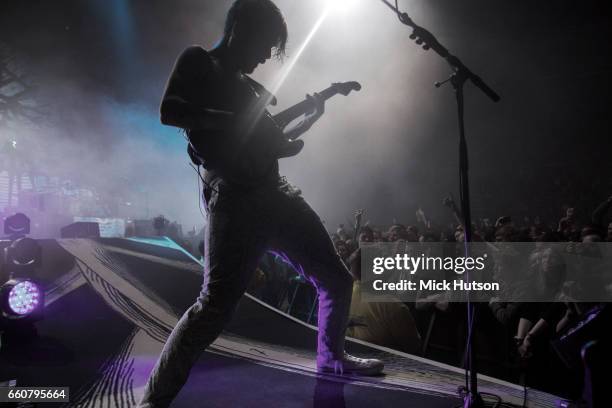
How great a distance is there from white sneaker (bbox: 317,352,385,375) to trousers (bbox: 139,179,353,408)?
0.11 ft

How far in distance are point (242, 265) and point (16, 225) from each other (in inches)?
66.7

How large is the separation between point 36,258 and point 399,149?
15027 mm

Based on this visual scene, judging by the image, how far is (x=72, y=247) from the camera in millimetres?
2979

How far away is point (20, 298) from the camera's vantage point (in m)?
1.93

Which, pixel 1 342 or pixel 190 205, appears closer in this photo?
pixel 1 342

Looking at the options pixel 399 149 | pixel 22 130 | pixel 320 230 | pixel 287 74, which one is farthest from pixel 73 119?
pixel 320 230

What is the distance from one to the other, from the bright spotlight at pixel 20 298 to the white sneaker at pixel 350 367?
153 centimetres

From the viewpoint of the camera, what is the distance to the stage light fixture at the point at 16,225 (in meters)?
2.26

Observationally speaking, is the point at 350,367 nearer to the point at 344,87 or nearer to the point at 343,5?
the point at 344,87

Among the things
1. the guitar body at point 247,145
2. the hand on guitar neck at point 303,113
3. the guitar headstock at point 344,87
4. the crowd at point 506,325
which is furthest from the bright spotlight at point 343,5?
the guitar body at point 247,145

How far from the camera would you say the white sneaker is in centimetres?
182

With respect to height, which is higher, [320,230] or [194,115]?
[194,115]

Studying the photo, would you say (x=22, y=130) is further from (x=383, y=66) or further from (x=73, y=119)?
(x=383, y=66)

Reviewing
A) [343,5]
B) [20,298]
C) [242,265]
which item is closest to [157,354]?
[20,298]
